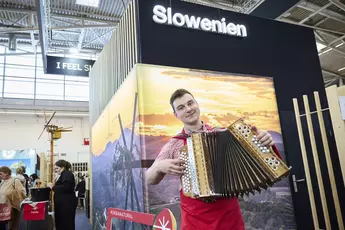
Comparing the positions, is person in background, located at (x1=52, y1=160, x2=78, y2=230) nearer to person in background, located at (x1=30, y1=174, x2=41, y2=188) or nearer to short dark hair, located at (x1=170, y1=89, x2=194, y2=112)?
person in background, located at (x1=30, y1=174, x2=41, y2=188)

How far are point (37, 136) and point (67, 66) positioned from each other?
9104 mm

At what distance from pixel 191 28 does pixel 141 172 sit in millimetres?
2092

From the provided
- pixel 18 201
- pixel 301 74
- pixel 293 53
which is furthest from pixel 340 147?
pixel 18 201

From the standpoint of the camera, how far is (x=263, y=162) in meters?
2.41

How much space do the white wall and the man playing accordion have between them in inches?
481

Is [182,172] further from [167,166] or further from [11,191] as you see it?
[11,191]

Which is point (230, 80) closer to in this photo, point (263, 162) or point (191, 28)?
point (191, 28)

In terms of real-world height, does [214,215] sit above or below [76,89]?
below

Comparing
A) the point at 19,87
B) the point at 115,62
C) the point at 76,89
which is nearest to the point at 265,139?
the point at 115,62

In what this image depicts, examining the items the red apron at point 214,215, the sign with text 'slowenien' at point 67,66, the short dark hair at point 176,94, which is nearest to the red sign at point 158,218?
the red apron at point 214,215

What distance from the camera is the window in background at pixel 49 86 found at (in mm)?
14531

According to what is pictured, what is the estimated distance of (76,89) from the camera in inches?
603

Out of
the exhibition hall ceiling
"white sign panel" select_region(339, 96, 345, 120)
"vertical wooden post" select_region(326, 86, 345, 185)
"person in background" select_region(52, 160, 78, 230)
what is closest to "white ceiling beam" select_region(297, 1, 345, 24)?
the exhibition hall ceiling

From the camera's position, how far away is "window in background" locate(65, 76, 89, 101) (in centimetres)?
1512
